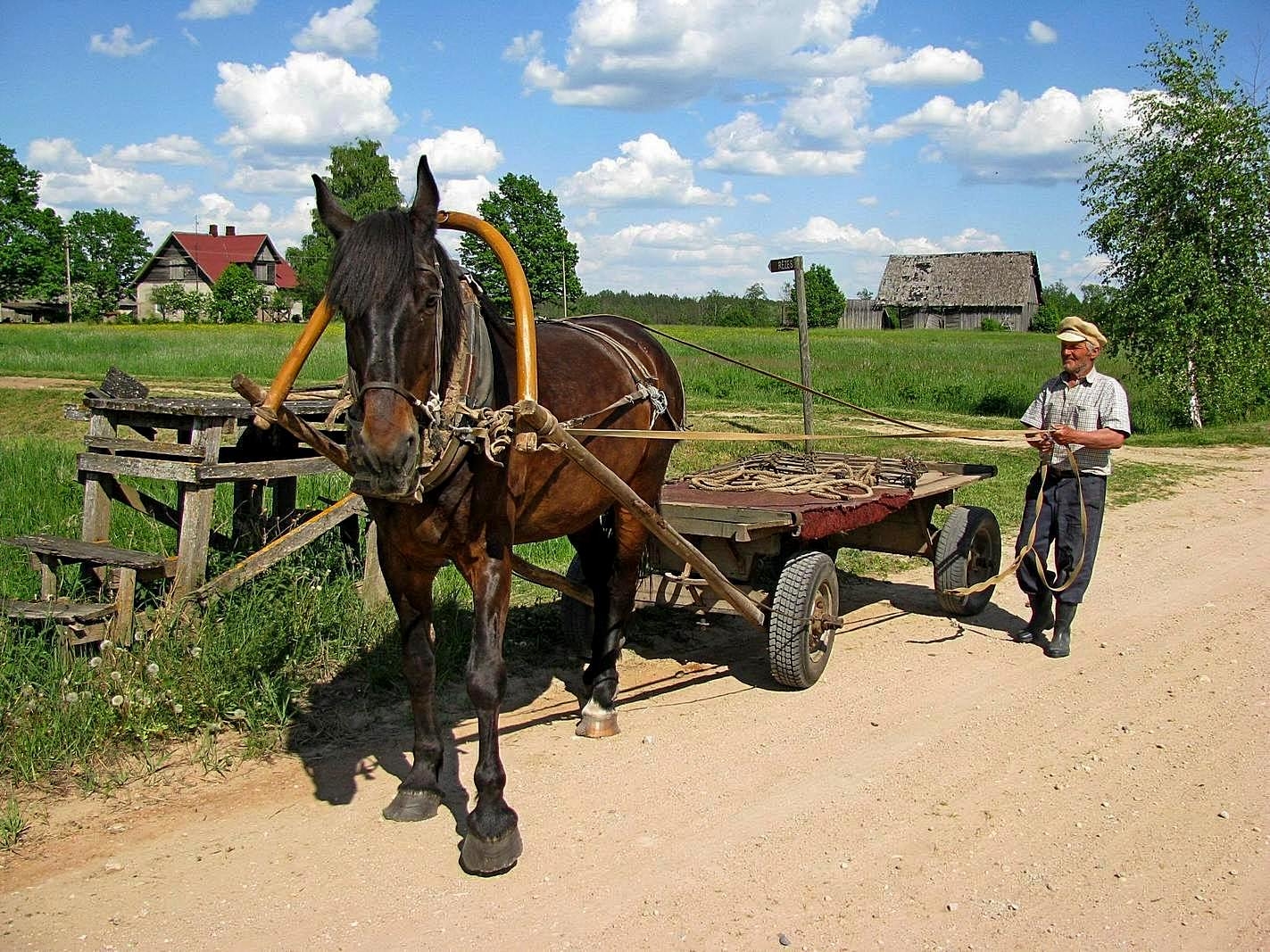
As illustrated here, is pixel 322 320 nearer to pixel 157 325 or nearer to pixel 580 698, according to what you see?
pixel 580 698

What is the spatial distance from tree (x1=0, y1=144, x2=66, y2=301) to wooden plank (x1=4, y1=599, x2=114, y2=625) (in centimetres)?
7254

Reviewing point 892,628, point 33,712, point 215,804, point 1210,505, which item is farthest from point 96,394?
point 1210,505

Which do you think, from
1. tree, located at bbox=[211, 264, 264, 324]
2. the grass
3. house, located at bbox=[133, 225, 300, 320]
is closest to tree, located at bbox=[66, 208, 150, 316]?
house, located at bbox=[133, 225, 300, 320]

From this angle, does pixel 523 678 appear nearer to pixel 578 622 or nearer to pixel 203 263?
pixel 578 622

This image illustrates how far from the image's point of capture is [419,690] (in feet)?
14.5

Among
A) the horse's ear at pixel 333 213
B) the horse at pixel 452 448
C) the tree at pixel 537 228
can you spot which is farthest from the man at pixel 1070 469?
the tree at pixel 537 228

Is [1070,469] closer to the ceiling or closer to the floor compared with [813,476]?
closer to the ceiling

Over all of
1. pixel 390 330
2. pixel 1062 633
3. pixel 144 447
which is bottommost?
pixel 1062 633

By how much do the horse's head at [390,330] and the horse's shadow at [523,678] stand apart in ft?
5.72

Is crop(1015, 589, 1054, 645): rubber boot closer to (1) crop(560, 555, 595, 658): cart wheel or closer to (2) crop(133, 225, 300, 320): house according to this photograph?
(1) crop(560, 555, 595, 658): cart wheel

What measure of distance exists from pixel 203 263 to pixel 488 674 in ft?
269

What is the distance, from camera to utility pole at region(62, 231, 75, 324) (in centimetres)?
6656

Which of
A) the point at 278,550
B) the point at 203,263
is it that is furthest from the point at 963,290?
the point at 278,550

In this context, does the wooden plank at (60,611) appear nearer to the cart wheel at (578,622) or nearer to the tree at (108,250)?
the cart wheel at (578,622)
